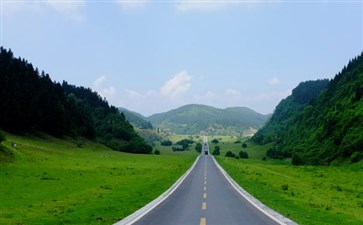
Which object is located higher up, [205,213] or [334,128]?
[334,128]

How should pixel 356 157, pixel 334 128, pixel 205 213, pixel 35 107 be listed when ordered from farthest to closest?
pixel 334 128
pixel 35 107
pixel 356 157
pixel 205 213

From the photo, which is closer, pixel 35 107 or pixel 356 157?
pixel 356 157

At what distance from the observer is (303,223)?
17.3 metres

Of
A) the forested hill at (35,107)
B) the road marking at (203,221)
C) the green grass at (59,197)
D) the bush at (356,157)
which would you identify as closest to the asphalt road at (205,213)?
the road marking at (203,221)

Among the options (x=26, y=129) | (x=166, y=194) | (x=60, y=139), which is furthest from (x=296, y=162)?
(x=166, y=194)

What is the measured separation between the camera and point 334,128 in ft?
440

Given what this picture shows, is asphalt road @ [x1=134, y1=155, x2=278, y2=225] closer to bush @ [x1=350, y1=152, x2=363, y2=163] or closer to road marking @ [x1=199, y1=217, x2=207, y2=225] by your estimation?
road marking @ [x1=199, y1=217, x2=207, y2=225]

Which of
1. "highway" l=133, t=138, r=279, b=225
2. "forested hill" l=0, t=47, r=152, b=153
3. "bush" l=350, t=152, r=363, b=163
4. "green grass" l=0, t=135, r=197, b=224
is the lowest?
"green grass" l=0, t=135, r=197, b=224

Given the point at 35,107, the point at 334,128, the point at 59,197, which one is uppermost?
the point at 334,128

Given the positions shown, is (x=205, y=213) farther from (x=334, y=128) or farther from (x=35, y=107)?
(x=334, y=128)

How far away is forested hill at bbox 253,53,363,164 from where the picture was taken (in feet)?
365

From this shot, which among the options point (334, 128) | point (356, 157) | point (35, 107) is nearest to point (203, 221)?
point (356, 157)

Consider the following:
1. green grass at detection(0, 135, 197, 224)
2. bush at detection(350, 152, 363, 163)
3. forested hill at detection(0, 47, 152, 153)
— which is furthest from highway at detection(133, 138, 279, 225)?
forested hill at detection(0, 47, 152, 153)

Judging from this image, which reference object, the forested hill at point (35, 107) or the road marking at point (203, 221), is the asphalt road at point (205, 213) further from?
the forested hill at point (35, 107)
